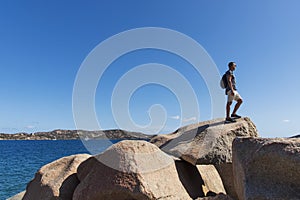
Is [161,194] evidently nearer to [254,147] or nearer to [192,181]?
[192,181]

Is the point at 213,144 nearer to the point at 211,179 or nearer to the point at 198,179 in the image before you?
the point at 198,179

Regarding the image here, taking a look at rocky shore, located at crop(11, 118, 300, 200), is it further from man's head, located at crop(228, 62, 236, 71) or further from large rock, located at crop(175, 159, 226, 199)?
man's head, located at crop(228, 62, 236, 71)

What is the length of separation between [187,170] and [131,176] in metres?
2.37

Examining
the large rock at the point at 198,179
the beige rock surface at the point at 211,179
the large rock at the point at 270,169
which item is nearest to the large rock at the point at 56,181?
the large rock at the point at 198,179

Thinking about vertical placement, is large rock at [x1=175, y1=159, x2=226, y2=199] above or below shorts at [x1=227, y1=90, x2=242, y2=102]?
below

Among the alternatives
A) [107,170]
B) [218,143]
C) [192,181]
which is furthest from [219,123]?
[107,170]

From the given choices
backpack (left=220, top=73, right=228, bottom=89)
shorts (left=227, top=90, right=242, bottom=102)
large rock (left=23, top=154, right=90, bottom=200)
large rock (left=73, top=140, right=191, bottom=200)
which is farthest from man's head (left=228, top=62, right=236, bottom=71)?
large rock (left=23, top=154, right=90, bottom=200)

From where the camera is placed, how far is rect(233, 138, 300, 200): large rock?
4379mm

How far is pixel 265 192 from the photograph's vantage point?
4418 mm

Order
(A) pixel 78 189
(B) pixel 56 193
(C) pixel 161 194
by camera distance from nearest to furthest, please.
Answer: (C) pixel 161 194, (A) pixel 78 189, (B) pixel 56 193

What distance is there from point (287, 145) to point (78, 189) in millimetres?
4661

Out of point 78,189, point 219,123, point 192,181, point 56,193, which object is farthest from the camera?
point 219,123

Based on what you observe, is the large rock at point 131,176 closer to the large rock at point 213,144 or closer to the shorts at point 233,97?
the large rock at point 213,144

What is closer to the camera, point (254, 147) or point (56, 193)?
point (254, 147)
